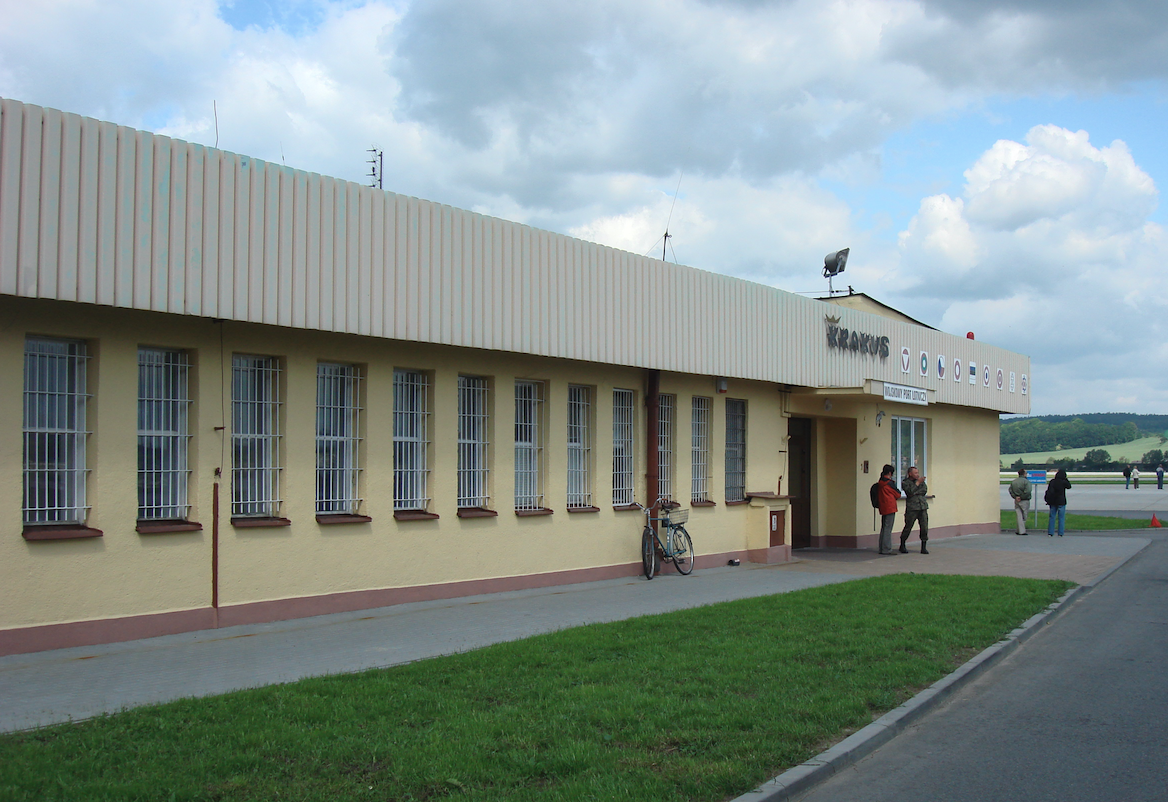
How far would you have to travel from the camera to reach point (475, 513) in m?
13.7

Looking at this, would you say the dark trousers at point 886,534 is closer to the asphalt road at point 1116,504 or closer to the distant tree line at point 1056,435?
the asphalt road at point 1116,504

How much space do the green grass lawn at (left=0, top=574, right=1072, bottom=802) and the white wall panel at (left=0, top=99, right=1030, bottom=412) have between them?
12.6 ft

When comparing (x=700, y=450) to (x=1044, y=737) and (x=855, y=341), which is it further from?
(x=1044, y=737)

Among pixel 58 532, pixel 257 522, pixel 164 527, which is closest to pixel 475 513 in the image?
pixel 257 522

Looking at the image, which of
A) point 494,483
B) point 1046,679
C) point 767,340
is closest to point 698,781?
point 1046,679

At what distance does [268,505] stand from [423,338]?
2607 mm

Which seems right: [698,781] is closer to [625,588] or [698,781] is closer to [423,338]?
[423,338]

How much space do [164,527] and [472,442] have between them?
15.0 ft

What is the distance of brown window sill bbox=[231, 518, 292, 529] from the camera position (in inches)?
436

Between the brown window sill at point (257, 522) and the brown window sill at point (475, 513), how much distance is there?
8.79 feet

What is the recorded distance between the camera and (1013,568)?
18750 millimetres

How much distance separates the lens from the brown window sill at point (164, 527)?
402 inches

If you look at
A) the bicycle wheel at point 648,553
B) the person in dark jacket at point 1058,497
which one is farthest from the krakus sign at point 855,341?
the person in dark jacket at point 1058,497

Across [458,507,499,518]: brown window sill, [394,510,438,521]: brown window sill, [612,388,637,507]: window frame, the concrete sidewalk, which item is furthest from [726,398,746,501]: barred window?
[394,510,438,521]: brown window sill
